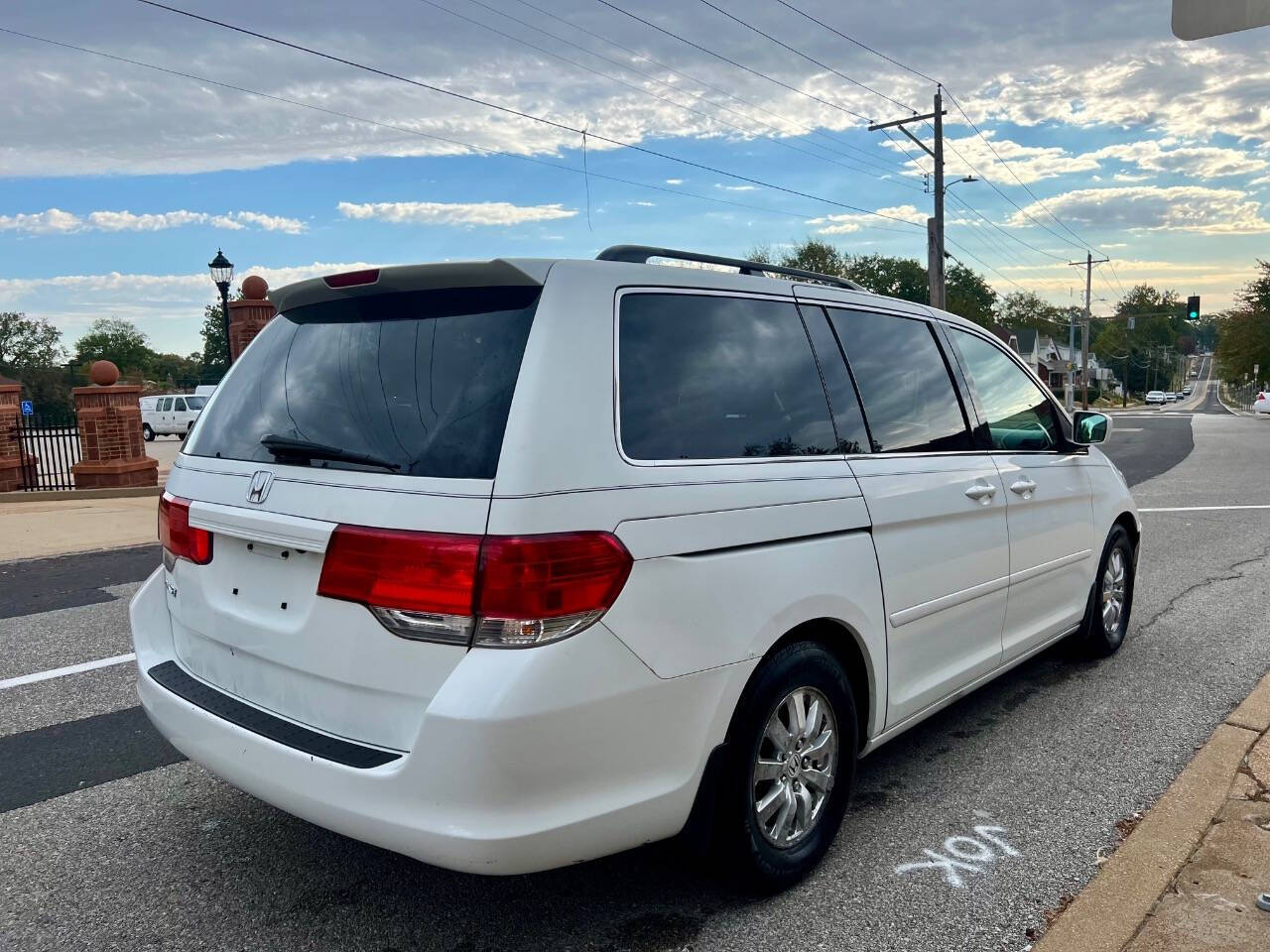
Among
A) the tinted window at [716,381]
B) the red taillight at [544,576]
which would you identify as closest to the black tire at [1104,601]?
the tinted window at [716,381]

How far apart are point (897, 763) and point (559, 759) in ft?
6.89

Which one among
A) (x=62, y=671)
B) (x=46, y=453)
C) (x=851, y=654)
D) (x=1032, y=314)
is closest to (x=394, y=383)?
(x=851, y=654)

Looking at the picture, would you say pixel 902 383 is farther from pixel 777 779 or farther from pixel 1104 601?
pixel 1104 601

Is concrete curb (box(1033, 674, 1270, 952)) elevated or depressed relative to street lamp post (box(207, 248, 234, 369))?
depressed

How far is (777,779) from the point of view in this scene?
2807 millimetres

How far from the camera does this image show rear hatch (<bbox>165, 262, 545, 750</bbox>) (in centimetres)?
230

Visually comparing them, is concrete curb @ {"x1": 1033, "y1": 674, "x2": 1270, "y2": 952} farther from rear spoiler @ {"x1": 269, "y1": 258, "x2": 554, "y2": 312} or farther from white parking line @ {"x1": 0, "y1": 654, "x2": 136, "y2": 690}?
white parking line @ {"x1": 0, "y1": 654, "x2": 136, "y2": 690}

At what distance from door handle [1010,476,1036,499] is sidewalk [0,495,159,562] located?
7.27 meters

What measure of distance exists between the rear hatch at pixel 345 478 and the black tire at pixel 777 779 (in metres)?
0.88

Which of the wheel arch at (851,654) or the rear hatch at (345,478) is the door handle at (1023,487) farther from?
the rear hatch at (345,478)

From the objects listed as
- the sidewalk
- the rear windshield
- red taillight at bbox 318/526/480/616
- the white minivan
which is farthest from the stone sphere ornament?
Result: red taillight at bbox 318/526/480/616

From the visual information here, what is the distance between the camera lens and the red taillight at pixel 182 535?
9.34ft

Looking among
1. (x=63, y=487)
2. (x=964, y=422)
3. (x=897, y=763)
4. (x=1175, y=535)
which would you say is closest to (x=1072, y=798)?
(x=897, y=763)

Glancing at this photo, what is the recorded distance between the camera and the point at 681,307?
110 inches
